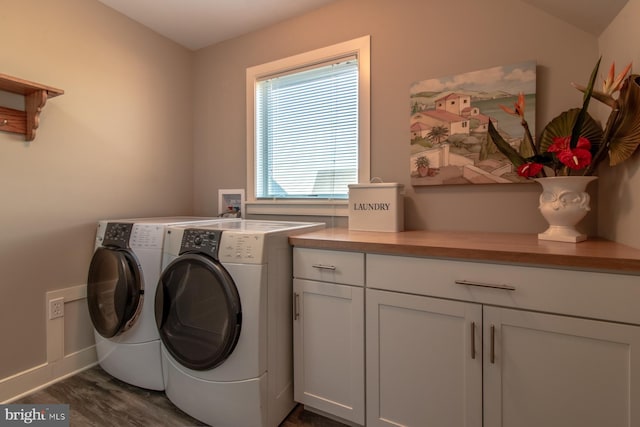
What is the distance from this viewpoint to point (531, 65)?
1.44m

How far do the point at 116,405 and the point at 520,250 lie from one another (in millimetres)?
2103

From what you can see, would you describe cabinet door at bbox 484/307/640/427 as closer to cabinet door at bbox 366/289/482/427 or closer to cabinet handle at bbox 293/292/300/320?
cabinet door at bbox 366/289/482/427

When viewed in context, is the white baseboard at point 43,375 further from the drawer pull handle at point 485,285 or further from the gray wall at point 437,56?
the drawer pull handle at point 485,285

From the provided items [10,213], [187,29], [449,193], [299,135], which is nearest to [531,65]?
[449,193]

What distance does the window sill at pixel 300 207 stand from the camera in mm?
1972

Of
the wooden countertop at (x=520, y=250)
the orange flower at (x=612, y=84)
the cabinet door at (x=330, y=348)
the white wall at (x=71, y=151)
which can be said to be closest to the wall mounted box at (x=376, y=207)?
the wooden countertop at (x=520, y=250)

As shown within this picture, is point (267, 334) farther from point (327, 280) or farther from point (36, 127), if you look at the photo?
point (36, 127)

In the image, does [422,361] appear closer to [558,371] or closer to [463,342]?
[463,342]

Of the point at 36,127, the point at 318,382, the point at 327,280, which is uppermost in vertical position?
the point at 36,127

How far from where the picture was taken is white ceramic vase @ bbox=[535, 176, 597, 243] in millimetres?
1169

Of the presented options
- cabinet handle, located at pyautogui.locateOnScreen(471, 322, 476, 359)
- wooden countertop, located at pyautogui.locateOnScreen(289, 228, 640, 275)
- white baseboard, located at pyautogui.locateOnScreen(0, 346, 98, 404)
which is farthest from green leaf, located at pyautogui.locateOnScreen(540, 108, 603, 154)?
white baseboard, located at pyautogui.locateOnScreen(0, 346, 98, 404)

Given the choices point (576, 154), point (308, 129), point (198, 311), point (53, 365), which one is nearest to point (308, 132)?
point (308, 129)

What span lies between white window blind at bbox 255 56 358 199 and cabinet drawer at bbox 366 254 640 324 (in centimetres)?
Answer: 87

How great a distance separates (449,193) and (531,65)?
0.74 meters
